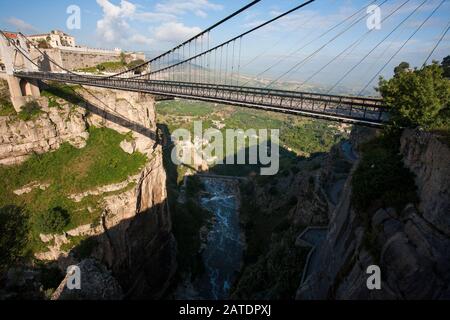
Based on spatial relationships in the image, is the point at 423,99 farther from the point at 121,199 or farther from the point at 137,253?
the point at 137,253

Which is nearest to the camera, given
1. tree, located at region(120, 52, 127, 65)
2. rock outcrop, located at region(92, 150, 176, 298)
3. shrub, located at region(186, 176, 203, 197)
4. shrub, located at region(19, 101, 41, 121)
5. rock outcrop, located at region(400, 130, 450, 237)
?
rock outcrop, located at region(400, 130, 450, 237)

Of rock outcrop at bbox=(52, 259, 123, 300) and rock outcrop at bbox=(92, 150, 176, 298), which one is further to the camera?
rock outcrop at bbox=(92, 150, 176, 298)

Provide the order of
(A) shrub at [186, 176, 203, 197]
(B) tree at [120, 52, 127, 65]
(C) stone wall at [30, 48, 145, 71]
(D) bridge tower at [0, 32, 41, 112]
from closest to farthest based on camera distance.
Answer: (D) bridge tower at [0, 32, 41, 112]
(C) stone wall at [30, 48, 145, 71]
(B) tree at [120, 52, 127, 65]
(A) shrub at [186, 176, 203, 197]

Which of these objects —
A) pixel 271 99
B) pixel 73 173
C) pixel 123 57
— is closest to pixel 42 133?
pixel 73 173

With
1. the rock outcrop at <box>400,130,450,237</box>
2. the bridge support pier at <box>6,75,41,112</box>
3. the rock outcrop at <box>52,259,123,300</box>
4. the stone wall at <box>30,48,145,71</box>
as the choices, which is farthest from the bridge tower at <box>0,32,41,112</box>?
the rock outcrop at <box>400,130,450,237</box>

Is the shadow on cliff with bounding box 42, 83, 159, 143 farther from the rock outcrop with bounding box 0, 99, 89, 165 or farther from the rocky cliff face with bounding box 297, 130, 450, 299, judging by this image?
the rocky cliff face with bounding box 297, 130, 450, 299

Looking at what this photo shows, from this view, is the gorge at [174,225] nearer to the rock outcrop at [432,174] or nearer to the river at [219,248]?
the rock outcrop at [432,174]

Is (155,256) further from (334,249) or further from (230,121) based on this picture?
(230,121)

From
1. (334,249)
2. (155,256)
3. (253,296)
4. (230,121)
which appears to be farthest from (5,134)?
(230,121)
